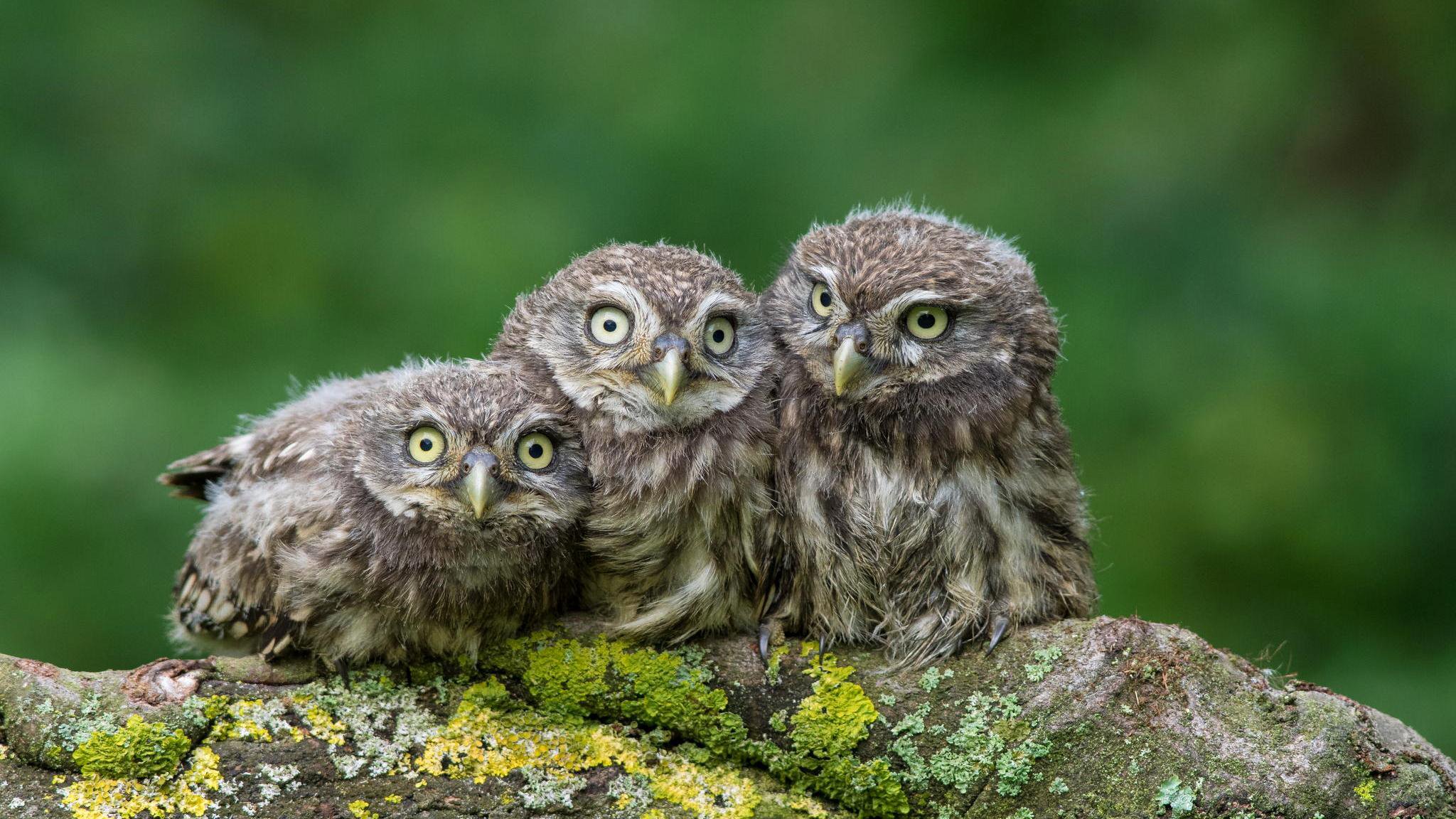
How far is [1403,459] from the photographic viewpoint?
5.02 metres

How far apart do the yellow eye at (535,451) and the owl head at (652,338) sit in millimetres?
142

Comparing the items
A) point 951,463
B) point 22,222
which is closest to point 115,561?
point 22,222

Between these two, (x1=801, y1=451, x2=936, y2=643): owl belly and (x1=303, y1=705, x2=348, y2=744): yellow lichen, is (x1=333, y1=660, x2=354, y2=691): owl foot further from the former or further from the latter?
(x1=801, y1=451, x2=936, y2=643): owl belly

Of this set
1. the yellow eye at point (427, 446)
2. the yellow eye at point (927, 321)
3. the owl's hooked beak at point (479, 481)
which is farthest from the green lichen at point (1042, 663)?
the yellow eye at point (427, 446)

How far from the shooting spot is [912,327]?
2930mm

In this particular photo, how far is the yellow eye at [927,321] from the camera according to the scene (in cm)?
292

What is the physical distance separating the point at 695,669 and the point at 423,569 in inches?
25.3

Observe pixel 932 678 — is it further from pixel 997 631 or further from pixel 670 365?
pixel 670 365

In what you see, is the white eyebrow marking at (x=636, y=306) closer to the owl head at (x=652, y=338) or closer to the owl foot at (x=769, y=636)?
the owl head at (x=652, y=338)

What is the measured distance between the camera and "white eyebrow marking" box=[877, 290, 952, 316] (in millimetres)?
2883

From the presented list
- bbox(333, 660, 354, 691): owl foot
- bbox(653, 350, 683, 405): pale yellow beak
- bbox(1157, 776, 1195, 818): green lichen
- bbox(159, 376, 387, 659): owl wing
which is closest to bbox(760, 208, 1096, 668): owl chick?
bbox(653, 350, 683, 405): pale yellow beak

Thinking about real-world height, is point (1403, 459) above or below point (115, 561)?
above

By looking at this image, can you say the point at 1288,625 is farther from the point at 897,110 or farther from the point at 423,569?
the point at 423,569

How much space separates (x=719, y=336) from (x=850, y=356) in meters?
0.31
